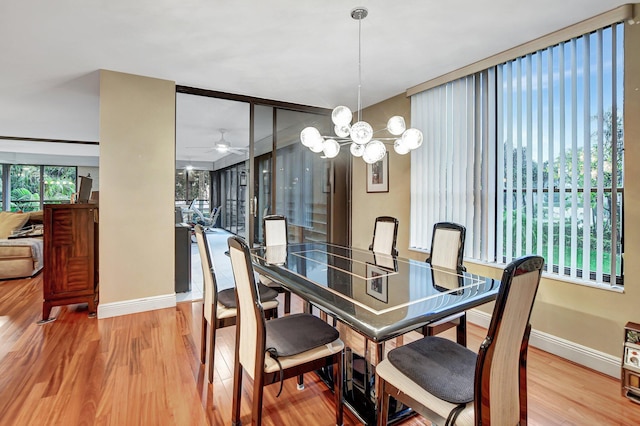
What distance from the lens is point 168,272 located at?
3602mm

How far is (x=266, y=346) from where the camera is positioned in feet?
5.09

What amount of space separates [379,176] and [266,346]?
3.40m

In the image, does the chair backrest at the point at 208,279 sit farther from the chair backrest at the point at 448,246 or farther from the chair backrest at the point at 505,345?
the chair backrest at the point at 448,246

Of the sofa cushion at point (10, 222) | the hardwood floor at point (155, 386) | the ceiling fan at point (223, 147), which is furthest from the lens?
the ceiling fan at point (223, 147)

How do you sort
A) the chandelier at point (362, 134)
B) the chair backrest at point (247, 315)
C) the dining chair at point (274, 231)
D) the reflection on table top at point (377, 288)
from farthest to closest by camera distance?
the dining chair at point (274, 231)
the chandelier at point (362, 134)
the chair backrest at point (247, 315)
the reflection on table top at point (377, 288)

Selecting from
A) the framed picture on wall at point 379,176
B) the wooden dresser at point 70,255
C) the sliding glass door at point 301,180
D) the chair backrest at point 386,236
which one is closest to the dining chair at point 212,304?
the chair backrest at point 386,236

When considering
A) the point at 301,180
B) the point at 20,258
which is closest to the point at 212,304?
the point at 301,180

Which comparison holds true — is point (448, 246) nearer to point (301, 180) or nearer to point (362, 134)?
point (362, 134)

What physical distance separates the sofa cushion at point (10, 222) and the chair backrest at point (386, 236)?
6.11 meters

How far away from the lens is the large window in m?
2.34

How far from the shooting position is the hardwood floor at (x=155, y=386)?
5.90ft

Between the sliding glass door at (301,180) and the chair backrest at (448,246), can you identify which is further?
the sliding glass door at (301,180)

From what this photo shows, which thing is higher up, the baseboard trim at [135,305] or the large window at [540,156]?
the large window at [540,156]

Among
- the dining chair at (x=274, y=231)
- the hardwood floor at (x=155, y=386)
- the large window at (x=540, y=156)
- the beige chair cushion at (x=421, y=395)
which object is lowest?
the hardwood floor at (x=155, y=386)
